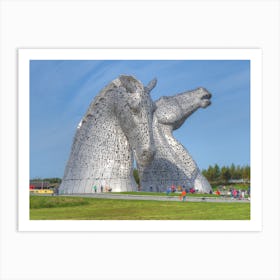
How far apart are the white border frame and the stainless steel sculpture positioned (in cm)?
1020

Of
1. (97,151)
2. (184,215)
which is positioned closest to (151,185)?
(97,151)

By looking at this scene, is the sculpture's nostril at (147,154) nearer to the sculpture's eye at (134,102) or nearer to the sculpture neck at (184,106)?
the sculpture's eye at (134,102)

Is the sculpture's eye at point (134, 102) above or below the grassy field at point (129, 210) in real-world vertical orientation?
above

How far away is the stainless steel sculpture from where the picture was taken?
75.8 ft

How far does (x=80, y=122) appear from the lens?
2158cm

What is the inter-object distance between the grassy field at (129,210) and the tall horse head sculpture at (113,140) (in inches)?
150

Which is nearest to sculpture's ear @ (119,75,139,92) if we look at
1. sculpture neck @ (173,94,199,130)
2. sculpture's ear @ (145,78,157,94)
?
sculpture's ear @ (145,78,157,94)

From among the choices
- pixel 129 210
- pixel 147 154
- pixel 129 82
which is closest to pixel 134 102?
pixel 129 82
